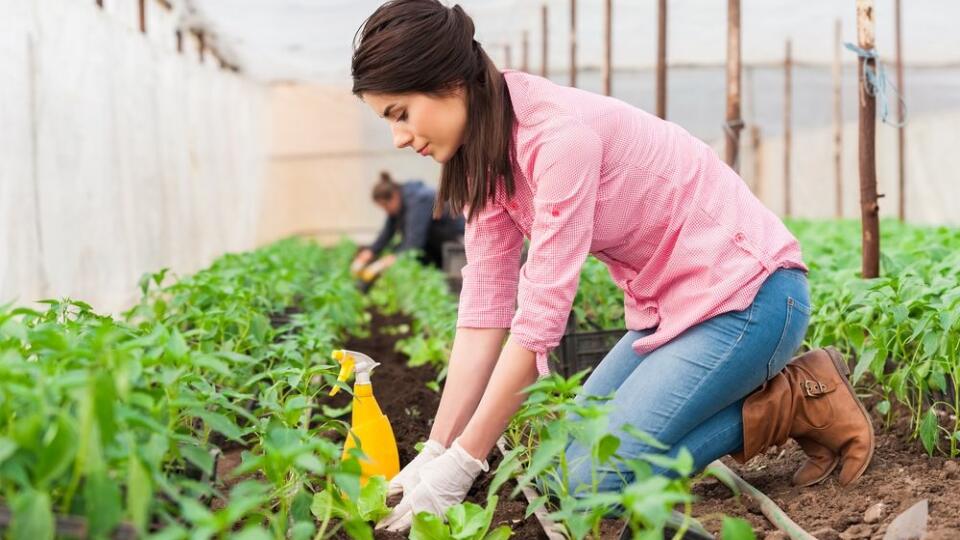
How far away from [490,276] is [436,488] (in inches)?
24.8

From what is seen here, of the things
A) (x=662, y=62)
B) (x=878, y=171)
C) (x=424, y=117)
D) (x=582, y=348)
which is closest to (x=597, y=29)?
(x=878, y=171)

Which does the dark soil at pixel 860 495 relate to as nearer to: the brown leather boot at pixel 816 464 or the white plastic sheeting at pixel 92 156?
the brown leather boot at pixel 816 464

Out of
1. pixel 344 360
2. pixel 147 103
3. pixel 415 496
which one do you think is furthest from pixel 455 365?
pixel 147 103

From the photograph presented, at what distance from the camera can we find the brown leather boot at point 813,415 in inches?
101

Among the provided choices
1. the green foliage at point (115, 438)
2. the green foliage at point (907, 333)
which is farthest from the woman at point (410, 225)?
the green foliage at point (115, 438)

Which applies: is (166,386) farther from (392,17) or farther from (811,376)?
(811,376)

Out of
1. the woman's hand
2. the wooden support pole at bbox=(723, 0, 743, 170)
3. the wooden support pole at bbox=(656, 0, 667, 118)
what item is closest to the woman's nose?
→ the wooden support pole at bbox=(723, 0, 743, 170)

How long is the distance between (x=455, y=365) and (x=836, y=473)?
106cm

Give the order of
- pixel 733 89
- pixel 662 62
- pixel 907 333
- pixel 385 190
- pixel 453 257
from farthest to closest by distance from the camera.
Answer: pixel 385 190
pixel 453 257
pixel 662 62
pixel 733 89
pixel 907 333

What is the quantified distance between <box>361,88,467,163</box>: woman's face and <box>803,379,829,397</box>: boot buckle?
1.08 metres

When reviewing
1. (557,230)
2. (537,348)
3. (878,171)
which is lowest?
(878,171)

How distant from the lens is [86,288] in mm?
5254

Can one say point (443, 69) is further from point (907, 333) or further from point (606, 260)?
point (907, 333)

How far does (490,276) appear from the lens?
2.73m
